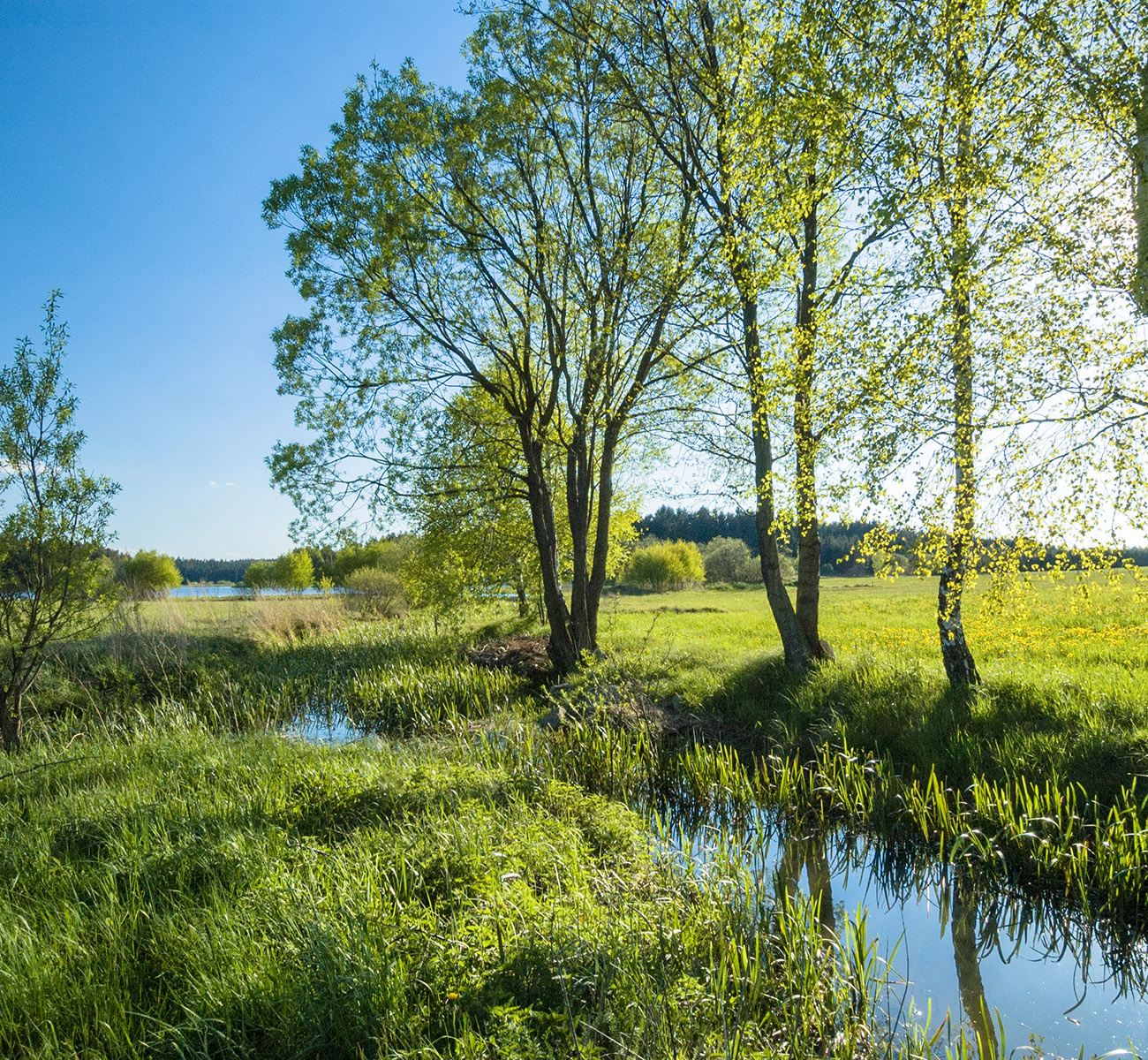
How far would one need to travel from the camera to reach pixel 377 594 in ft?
95.9

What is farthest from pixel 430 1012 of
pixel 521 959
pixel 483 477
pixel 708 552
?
pixel 708 552

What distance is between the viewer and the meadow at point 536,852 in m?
3.10

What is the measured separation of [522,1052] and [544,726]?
21.1 ft

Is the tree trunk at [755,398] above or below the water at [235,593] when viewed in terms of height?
above

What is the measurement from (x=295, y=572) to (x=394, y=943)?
53.8 metres

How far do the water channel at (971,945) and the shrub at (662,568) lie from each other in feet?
138

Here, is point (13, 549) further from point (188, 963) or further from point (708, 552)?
point (708, 552)

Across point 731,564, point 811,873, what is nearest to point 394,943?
point 811,873

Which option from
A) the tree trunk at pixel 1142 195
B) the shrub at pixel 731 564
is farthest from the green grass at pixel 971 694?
the shrub at pixel 731 564

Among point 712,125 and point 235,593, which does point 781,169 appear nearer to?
point 712,125

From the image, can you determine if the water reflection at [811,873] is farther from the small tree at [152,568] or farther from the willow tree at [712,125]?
the small tree at [152,568]

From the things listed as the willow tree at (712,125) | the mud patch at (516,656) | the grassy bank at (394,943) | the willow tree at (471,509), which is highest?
the willow tree at (712,125)

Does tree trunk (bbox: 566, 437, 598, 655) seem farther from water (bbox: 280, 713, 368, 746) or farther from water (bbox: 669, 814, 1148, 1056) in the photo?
water (bbox: 669, 814, 1148, 1056)

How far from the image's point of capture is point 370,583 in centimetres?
3002
